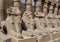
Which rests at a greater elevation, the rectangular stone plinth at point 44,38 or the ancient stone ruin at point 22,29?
the ancient stone ruin at point 22,29

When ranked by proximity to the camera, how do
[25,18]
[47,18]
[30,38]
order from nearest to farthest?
1. [30,38]
2. [25,18]
3. [47,18]

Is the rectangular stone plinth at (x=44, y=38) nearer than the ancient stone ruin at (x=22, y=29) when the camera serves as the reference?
No

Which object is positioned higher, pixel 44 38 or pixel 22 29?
pixel 22 29

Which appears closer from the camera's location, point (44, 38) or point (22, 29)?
point (44, 38)

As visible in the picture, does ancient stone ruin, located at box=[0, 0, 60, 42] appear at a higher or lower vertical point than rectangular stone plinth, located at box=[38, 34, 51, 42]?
higher

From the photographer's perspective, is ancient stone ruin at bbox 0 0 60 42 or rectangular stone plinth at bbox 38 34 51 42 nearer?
ancient stone ruin at bbox 0 0 60 42

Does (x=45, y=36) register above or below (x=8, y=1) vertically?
below

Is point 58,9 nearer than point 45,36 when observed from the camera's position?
No

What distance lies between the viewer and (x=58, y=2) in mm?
15625

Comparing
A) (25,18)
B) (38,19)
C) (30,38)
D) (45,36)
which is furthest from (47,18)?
(30,38)

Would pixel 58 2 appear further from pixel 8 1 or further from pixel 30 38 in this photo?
pixel 30 38

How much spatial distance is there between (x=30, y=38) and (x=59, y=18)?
648cm

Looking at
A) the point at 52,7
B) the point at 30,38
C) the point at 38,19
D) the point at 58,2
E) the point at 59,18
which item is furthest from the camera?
the point at 58,2

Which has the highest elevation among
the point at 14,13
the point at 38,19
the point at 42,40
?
the point at 14,13
